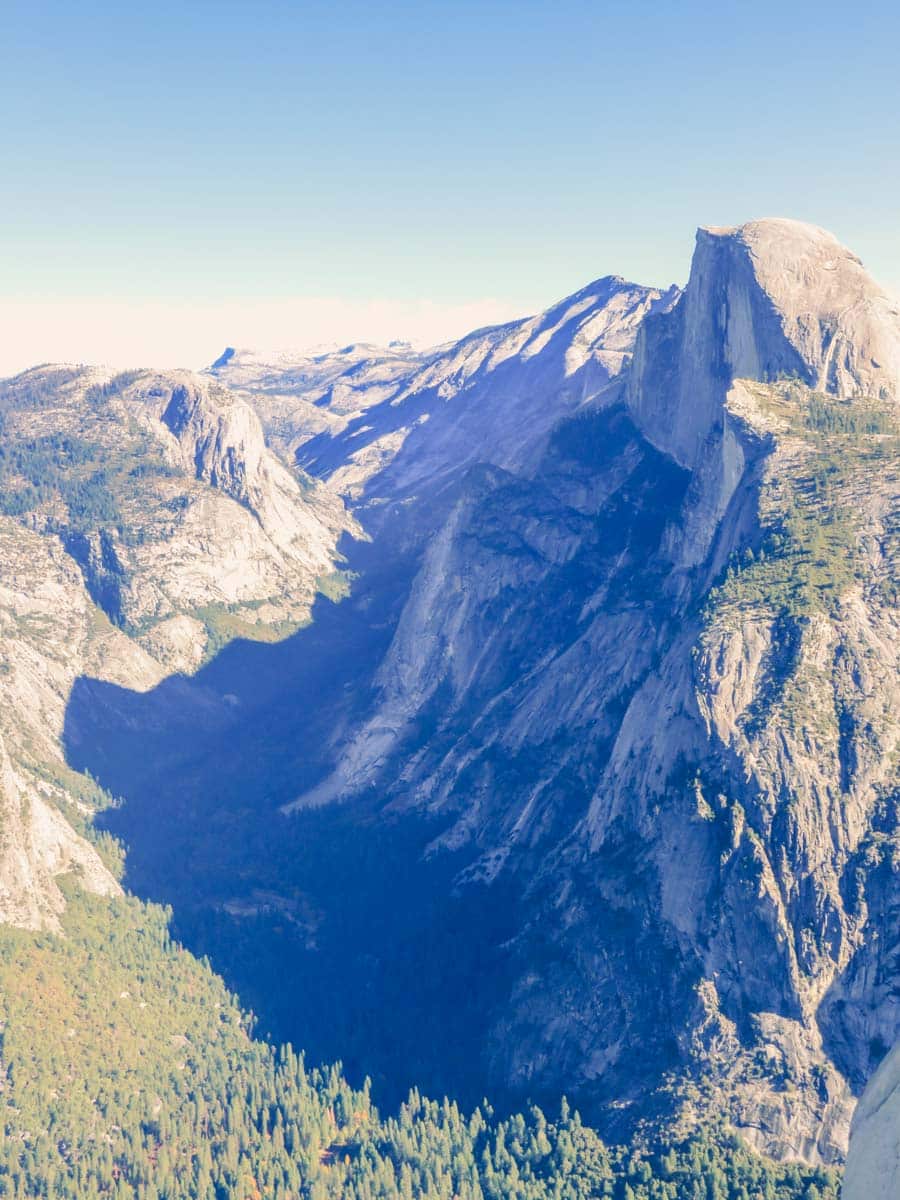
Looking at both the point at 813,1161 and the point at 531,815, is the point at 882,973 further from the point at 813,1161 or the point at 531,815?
the point at 531,815

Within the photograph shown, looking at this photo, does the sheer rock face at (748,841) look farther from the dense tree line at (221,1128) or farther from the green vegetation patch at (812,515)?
the dense tree line at (221,1128)

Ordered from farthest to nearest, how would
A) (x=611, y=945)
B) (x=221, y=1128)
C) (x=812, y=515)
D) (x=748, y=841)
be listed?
1. (x=812, y=515)
2. (x=611, y=945)
3. (x=221, y=1128)
4. (x=748, y=841)

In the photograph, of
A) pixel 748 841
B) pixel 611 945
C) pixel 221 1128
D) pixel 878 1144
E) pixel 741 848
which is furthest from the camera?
pixel 611 945

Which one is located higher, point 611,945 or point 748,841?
point 748,841

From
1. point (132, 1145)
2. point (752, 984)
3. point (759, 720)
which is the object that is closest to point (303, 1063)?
point (132, 1145)

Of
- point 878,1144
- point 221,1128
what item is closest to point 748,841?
point 221,1128

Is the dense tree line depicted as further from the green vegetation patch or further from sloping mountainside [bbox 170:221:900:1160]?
the green vegetation patch

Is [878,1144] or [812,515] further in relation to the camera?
[812,515]

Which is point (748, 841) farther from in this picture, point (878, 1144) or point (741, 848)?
point (878, 1144)
